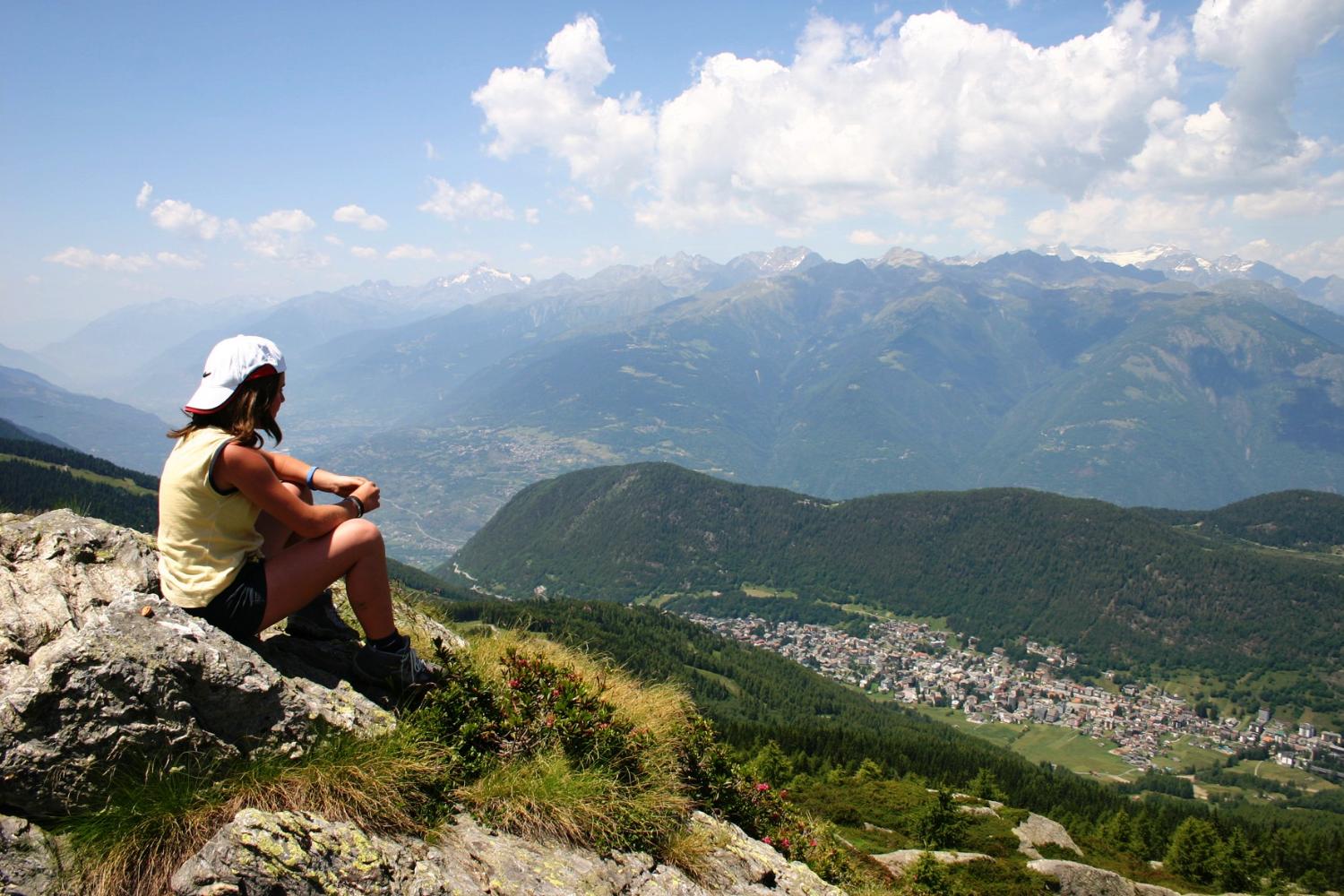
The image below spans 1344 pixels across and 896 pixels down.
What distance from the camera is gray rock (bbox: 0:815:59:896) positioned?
12.3 ft

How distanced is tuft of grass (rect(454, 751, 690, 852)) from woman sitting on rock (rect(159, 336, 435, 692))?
52.6 inches

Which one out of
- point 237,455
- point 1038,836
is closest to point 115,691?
point 237,455

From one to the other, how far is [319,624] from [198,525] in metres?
1.99

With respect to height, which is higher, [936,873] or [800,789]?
[936,873]

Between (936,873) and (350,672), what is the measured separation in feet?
57.5

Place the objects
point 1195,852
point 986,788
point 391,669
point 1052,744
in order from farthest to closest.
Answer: point 1052,744 < point 986,788 < point 1195,852 < point 391,669

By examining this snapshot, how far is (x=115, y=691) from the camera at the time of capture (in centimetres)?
438

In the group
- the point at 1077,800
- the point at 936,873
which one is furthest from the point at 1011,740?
the point at 936,873

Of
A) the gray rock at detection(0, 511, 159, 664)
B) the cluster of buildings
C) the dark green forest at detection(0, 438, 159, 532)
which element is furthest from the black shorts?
the cluster of buildings

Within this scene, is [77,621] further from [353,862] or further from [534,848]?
[534,848]

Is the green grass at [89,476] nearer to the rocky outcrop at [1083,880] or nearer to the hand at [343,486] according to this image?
the hand at [343,486]

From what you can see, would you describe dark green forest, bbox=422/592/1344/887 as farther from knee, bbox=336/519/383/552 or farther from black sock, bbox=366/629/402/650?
knee, bbox=336/519/383/552

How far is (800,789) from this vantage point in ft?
125

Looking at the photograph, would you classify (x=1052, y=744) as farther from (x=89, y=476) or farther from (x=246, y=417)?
(x=89, y=476)
